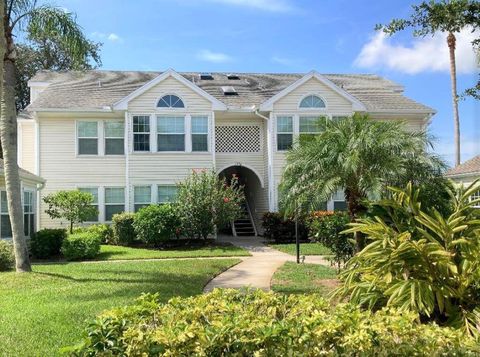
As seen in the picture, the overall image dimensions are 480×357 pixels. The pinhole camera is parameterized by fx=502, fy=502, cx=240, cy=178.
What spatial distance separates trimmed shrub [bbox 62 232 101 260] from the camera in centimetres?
1638

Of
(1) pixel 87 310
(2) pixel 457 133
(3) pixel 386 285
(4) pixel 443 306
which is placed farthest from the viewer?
(2) pixel 457 133

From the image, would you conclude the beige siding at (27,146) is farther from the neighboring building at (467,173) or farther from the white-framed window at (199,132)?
the neighboring building at (467,173)

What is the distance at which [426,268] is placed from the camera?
646cm

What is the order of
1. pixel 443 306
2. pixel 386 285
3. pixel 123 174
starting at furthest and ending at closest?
pixel 123 174, pixel 386 285, pixel 443 306

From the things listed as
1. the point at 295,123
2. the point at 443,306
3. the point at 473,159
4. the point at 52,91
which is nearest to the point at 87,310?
the point at 443,306

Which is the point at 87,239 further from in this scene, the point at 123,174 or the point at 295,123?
the point at 295,123

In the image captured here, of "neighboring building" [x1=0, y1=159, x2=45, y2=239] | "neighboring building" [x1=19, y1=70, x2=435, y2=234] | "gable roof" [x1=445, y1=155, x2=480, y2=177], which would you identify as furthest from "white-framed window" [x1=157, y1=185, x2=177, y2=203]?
"gable roof" [x1=445, y1=155, x2=480, y2=177]

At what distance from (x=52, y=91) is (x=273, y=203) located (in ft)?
38.8

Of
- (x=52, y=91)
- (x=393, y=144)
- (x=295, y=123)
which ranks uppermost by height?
(x=52, y=91)

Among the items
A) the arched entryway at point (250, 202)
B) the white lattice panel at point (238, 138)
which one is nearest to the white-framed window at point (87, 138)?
the white lattice panel at point (238, 138)

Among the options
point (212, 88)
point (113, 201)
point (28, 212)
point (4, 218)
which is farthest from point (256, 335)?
point (212, 88)

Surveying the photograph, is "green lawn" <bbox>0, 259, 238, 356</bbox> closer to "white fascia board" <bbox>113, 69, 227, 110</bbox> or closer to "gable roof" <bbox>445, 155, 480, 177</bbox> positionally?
"white fascia board" <bbox>113, 69, 227, 110</bbox>

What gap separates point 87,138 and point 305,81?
1040cm

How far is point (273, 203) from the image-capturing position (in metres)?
23.3
